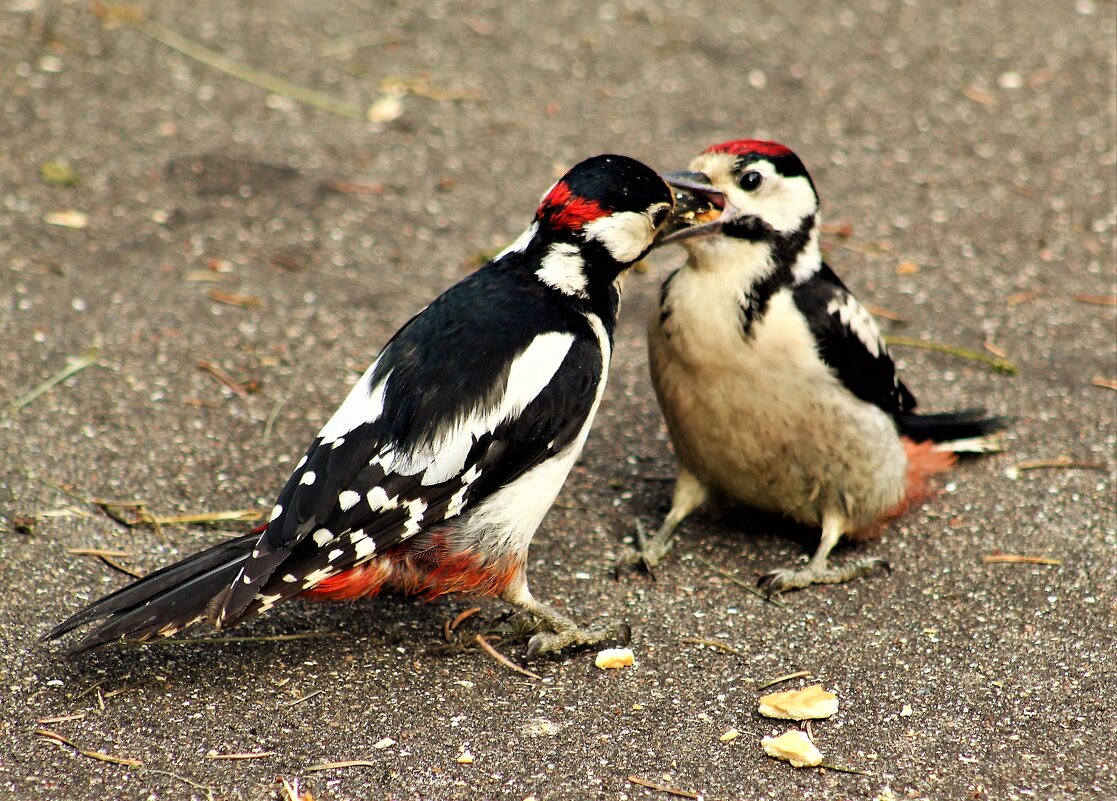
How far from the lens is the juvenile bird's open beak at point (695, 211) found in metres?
3.78

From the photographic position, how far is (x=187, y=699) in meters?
3.27

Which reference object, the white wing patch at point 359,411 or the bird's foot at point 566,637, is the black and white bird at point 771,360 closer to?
the bird's foot at point 566,637

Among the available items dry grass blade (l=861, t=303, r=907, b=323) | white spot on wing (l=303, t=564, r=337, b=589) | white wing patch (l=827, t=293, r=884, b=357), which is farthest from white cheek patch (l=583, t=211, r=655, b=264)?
dry grass blade (l=861, t=303, r=907, b=323)

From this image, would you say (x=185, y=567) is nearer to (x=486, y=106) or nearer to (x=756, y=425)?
(x=756, y=425)

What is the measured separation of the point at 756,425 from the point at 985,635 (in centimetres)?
90

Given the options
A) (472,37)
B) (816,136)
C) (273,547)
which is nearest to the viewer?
(273,547)

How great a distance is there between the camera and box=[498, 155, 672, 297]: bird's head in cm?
356

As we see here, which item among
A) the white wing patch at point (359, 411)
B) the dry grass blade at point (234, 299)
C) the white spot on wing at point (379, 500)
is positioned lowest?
the white spot on wing at point (379, 500)

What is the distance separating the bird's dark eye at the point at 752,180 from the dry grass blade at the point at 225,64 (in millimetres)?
3284

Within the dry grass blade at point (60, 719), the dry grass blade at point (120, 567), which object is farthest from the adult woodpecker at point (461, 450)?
the dry grass blade at point (120, 567)

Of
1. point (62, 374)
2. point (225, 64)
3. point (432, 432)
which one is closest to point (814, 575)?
point (432, 432)

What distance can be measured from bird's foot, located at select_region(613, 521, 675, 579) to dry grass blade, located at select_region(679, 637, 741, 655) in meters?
0.34

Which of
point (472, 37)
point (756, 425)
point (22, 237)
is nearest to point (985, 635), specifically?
point (756, 425)

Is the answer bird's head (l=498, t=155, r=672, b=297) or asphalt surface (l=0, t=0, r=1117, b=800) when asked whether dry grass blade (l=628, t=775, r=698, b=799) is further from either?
bird's head (l=498, t=155, r=672, b=297)
